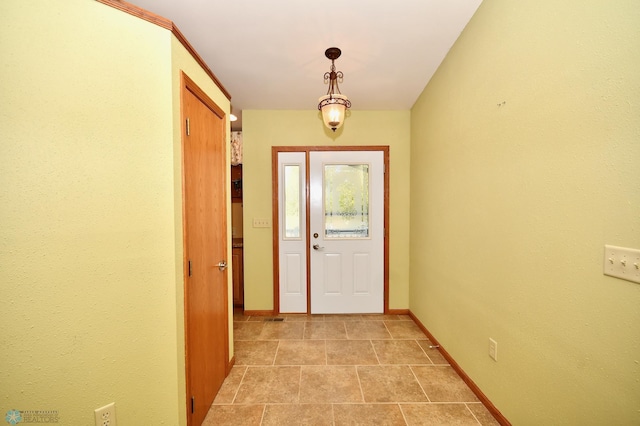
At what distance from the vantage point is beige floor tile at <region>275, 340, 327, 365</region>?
7.27 feet

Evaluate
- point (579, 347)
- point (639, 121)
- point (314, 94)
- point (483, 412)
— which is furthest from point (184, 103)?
point (483, 412)

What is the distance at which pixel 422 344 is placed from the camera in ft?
8.15

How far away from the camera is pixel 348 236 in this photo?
3248 mm

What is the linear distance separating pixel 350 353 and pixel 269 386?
80cm

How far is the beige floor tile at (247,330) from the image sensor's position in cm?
267

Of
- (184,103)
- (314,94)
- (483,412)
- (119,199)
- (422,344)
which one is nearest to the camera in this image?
(119,199)

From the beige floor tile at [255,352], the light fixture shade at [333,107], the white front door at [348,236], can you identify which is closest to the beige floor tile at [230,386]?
the beige floor tile at [255,352]

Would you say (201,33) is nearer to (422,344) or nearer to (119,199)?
(119,199)

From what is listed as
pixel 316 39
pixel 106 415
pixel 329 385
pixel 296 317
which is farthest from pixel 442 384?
pixel 316 39

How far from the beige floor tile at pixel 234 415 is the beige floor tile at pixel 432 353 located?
60.1 inches

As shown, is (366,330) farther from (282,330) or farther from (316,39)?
(316,39)

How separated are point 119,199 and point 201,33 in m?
1.45

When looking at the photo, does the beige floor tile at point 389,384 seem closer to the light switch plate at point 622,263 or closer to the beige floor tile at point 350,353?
the beige floor tile at point 350,353

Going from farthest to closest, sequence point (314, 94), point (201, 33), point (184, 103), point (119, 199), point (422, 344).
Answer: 1. point (314, 94)
2. point (422, 344)
3. point (201, 33)
4. point (184, 103)
5. point (119, 199)
